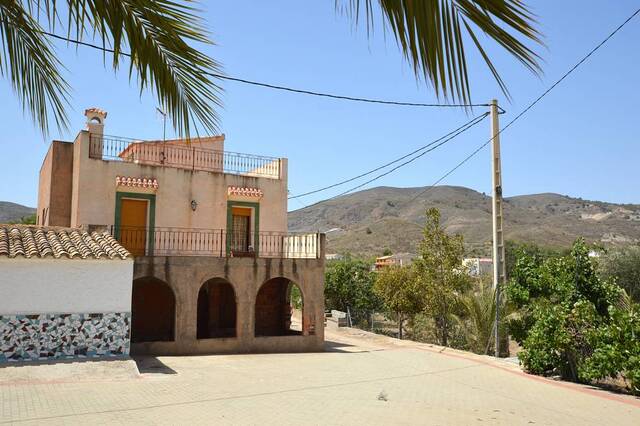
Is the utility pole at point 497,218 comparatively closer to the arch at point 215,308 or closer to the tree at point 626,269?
the arch at point 215,308

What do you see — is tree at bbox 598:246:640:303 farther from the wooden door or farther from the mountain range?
the mountain range

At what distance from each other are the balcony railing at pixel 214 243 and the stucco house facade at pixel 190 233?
0.04m

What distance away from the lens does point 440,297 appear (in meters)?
21.8

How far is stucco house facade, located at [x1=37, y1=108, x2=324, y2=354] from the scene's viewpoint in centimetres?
1762

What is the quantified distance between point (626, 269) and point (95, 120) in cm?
2971

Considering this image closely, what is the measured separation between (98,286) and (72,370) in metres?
2.33

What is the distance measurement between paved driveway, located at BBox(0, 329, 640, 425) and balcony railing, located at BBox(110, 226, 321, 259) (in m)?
4.50

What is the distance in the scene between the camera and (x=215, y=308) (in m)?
21.6

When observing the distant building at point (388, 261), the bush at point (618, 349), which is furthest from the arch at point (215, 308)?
the distant building at point (388, 261)

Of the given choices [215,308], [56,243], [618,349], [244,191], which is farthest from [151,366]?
[618,349]

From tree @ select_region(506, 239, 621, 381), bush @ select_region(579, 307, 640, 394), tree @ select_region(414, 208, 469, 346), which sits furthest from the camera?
tree @ select_region(414, 208, 469, 346)

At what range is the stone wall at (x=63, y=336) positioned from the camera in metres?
12.8

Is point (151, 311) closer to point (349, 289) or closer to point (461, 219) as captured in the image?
point (349, 289)

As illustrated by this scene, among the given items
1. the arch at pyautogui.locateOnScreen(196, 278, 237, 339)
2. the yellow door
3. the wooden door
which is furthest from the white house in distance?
the arch at pyautogui.locateOnScreen(196, 278, 237, 339)
